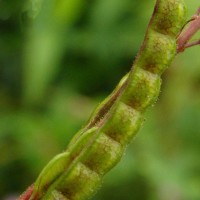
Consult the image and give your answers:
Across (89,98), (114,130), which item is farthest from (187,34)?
(89,98)

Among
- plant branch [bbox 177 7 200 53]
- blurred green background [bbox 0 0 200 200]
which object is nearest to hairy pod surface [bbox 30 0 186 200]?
plant branch [bbox 177 7 200 53]

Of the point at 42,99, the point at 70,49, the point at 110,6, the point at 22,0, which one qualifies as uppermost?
the point at 22,0

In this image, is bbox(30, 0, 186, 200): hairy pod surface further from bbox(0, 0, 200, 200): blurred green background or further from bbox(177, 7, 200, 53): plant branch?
bbox(0, 0, 200, 200): blurred green background

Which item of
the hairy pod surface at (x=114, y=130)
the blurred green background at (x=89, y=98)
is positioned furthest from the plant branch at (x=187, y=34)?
the blurred green background at (x=89, y=98)

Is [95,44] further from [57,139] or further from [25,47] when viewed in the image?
[57,139]

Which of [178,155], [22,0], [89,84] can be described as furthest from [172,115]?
[22,0]

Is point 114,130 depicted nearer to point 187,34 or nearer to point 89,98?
point 187,34
